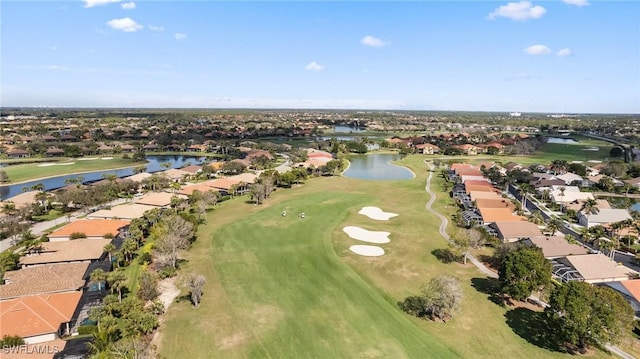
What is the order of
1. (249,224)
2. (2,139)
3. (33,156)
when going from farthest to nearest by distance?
(2,139), (33,156), (249,224)

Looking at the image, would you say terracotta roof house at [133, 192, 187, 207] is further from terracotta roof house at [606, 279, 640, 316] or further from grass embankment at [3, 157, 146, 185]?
terracotta roof house at [606, 279, 640, 316]

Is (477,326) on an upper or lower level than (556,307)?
lower

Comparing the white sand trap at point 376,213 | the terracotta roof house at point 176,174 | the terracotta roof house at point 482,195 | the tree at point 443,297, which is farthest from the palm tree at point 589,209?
the terracotta roof house at point 176,174

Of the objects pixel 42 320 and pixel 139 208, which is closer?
pixel 42 320

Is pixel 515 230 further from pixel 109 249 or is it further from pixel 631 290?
pixel 109 249

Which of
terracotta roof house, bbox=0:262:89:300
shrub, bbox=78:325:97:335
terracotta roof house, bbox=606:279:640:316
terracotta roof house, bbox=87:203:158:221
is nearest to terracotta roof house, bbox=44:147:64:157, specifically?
terracotta roof house, bbox=87:203:158:221

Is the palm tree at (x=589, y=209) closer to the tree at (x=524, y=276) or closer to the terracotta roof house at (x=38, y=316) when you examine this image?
the tree at (x=524, y=276)

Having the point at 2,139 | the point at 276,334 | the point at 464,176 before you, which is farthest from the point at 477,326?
the point at 2,139

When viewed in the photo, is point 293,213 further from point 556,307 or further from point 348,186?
point 556,307
